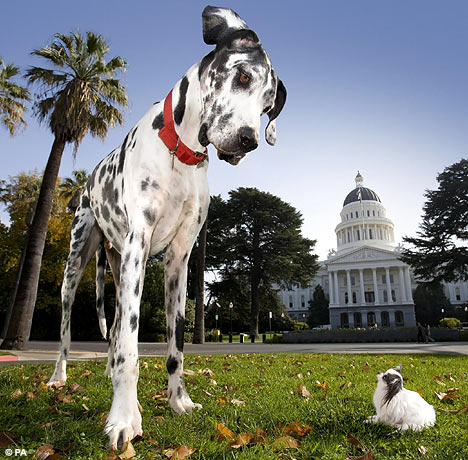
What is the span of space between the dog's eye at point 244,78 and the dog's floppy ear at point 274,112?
60 centimetres

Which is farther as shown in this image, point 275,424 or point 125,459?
point 275,424

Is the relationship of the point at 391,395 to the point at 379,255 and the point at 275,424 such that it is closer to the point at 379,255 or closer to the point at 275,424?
the point at 275,424

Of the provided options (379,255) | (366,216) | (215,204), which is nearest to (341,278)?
(379,255)

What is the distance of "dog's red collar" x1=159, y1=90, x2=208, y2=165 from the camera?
290cm

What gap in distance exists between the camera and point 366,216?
106062 millimetres

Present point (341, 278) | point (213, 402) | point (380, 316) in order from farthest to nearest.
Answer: point (341, 278), point (380, 316), point (213, 402)

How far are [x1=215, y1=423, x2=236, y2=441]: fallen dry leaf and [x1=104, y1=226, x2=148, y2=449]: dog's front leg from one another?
1.60 ft

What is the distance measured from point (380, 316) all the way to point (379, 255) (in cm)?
1479

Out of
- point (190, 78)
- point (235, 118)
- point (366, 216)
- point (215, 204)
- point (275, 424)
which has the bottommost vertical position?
point (275, 424)

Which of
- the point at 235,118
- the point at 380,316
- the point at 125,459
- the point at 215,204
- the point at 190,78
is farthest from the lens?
the point at 380,316

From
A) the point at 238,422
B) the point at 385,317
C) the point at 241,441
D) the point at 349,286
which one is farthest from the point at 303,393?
the point at 385,317

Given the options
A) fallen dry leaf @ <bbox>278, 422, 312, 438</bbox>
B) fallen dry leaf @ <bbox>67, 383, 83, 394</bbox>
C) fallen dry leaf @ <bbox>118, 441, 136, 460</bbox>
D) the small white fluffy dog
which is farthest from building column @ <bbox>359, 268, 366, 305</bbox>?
fallen dry leaf @ <bbox>118, 441, 136, 460</bbox>

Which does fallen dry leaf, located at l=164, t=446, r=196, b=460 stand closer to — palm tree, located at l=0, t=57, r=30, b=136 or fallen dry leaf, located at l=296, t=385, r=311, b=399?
fallen dry leaf, located at l=296, t=385, r=311, b=399

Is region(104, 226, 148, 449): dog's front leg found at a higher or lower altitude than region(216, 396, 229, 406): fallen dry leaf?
higher
